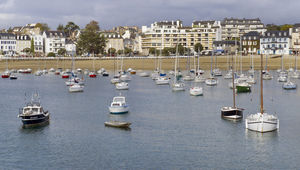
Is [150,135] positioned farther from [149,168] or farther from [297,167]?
[297,167]

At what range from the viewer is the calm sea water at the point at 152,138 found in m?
45.5

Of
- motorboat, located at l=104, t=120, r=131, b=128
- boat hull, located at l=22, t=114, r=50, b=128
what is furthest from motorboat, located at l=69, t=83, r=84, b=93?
motorboat, located at l=104, t=120, r=131, b=128

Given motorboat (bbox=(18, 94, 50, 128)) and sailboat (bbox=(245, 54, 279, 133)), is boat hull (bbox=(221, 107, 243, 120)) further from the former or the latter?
motorboat (bbox=(18, 94, 50, 128))

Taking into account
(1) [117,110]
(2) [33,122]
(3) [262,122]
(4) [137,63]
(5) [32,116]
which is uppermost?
(4) [137,63]

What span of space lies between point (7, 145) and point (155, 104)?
33.6 m

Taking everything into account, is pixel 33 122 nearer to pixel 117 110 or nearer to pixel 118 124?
pixel 118 124

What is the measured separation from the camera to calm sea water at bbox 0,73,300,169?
45469mm

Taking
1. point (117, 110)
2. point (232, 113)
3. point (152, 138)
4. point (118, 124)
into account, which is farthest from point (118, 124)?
point (232, 113)

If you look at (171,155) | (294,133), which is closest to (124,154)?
(171,155)

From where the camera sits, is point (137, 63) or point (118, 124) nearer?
point (118, 124)

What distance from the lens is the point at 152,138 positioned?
54375mm

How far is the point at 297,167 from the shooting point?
43.8 meters

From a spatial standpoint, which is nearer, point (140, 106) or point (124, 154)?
point (124, 154)

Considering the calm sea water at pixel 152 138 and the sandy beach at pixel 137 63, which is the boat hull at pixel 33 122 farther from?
the sandy beach at pixel 137 63
